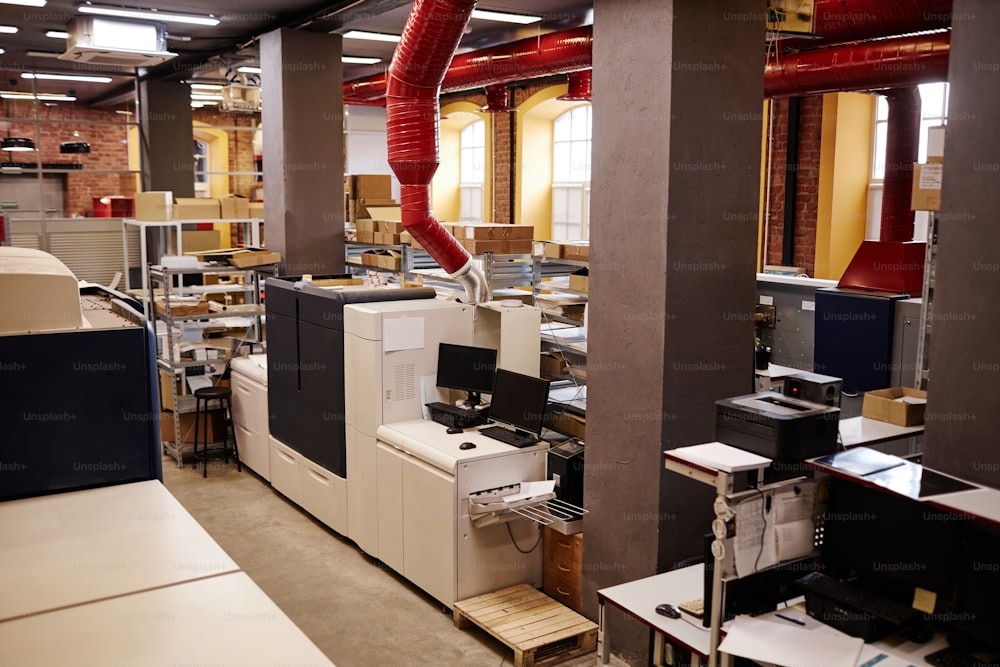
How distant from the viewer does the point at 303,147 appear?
7113mm

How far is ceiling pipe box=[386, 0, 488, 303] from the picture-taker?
4445mm

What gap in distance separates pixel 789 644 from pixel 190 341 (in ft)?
21.1

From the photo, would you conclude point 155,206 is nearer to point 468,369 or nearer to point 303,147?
point 303,147

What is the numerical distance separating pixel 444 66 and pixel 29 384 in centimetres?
296

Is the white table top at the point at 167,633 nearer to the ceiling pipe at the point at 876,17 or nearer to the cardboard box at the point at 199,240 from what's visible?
A: the ceiling pipe at the point at 876,17

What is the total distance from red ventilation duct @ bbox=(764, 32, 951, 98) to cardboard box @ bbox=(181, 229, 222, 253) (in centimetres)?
610

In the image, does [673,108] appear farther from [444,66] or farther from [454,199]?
[454,199]

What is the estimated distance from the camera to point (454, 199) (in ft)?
46.9

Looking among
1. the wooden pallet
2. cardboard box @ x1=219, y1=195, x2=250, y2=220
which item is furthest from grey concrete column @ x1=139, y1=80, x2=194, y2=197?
the wooden pallet

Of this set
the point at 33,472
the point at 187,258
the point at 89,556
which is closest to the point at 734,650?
the point at 89,556

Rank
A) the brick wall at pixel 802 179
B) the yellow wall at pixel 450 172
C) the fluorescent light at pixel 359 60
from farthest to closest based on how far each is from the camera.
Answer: the yellow wall at pixel 450 172
the fluorescent light at pixel 359 60
the brick wall at pixel 802 179

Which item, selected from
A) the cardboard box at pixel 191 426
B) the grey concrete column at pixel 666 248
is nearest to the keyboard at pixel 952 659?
the grey concrete column at pixel 666 248

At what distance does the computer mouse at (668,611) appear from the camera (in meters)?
3.11

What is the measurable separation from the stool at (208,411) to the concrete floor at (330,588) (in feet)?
1.13
